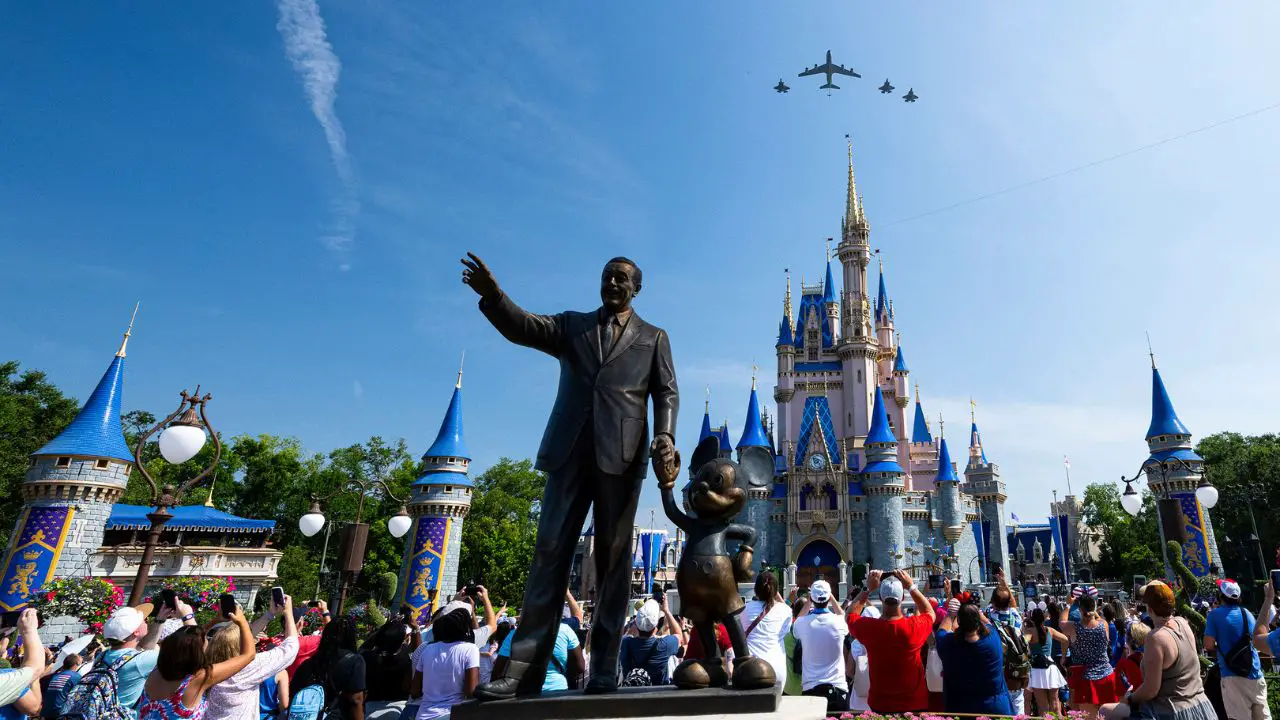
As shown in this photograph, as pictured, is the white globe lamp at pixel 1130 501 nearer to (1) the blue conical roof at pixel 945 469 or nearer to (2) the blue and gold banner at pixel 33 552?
(2) the blue and gold banner at pixel 33 552

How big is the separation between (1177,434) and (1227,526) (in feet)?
47.6

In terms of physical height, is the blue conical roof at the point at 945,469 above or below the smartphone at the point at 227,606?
above

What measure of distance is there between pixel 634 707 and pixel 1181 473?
35.6 m

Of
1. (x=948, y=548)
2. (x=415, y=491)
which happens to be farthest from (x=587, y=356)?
(x=948, y=548)

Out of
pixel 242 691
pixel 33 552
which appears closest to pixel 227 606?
pixel 242 691

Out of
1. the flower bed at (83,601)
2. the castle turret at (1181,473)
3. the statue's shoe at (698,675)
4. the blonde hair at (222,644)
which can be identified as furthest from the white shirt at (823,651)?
the castle turret at (1181,473)

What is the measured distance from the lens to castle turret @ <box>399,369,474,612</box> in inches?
964

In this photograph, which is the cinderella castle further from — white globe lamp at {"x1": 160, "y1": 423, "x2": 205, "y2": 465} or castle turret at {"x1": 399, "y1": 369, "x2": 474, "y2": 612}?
white globe lamp at {"x1": 160, "y1": 423, "x2": 205, "y2": 465}

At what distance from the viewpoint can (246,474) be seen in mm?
40344

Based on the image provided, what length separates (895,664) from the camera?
4.97m

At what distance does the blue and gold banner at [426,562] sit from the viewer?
24.1 m

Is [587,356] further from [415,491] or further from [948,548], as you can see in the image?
[948,548]

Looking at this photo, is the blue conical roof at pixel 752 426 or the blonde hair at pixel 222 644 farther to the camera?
the blue conical roof at pixel 752 426

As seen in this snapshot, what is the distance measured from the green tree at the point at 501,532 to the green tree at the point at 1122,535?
35.3m
